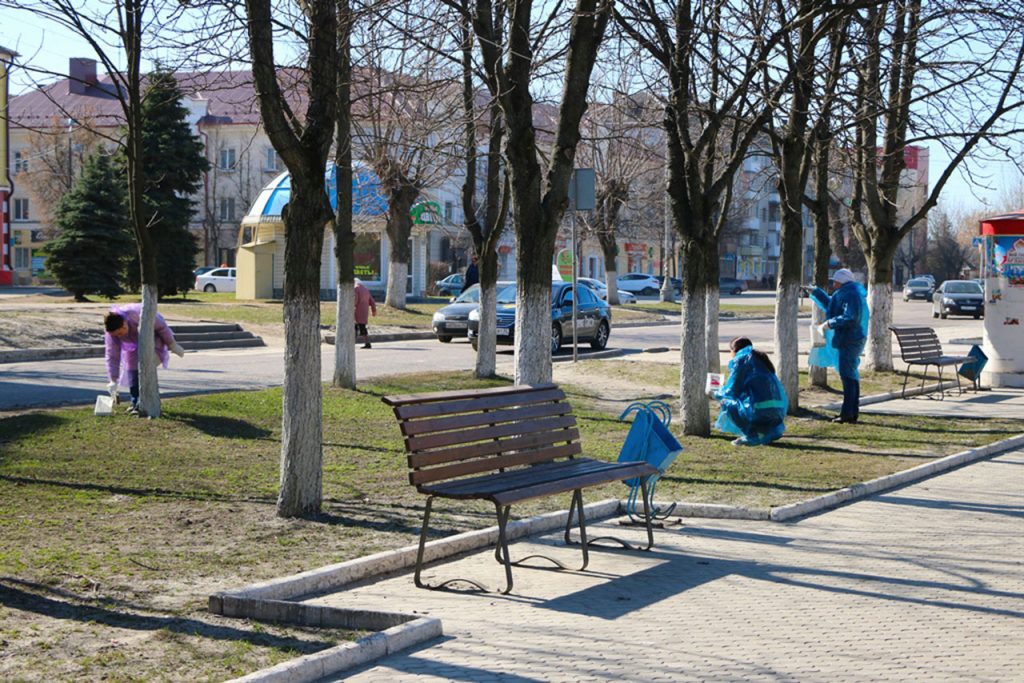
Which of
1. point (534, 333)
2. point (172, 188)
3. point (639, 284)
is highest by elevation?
point (172, 188)

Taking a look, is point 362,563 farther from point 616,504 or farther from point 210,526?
point 616,504

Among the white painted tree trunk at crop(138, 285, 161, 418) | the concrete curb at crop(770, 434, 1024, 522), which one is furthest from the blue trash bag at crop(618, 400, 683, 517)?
the white painted tree trunk at crop(138, 285, 161, 418)

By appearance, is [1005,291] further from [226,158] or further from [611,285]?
[226,158]

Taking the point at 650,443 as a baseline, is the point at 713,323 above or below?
above

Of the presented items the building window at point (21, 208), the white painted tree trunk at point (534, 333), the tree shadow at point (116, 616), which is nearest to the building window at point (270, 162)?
the building window at point (21, 208)

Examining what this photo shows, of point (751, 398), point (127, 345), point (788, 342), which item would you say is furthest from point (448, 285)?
point (751, 398)

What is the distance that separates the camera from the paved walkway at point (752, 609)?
17.9 ft

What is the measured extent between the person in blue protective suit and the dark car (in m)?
13.7

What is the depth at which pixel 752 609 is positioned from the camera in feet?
21.4

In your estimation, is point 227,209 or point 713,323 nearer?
point 713,323

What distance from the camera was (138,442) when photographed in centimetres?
1165

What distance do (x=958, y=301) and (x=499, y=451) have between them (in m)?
47.1

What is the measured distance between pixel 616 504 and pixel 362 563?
9.23ft

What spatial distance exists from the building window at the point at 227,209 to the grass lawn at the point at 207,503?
2329 inches
